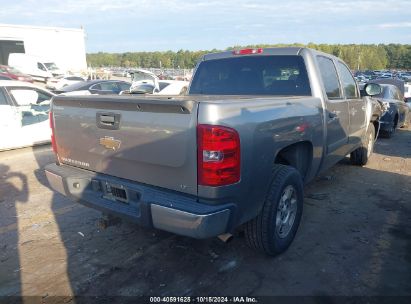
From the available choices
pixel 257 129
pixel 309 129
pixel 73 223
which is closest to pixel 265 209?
pixel 257 129

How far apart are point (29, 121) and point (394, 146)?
8586 millimetres

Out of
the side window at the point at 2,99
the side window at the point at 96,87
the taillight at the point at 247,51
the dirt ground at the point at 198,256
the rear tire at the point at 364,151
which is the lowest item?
the dirt ground at the point at 198,256

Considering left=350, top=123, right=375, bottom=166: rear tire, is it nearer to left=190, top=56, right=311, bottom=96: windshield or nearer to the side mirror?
the side mirror

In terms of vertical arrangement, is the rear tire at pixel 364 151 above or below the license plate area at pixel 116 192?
below

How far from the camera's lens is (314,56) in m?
4.15

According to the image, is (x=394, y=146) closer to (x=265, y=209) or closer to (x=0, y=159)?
(x=265, y=209)

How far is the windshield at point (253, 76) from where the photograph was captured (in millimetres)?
4066

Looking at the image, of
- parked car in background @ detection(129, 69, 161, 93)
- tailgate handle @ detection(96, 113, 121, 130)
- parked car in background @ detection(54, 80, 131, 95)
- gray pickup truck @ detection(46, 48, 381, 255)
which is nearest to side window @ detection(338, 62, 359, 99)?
gray pickup truck @ detection(46, 48, 381, 255)

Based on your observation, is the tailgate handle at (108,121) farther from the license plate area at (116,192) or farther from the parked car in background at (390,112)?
the parked car in background at (390,112)

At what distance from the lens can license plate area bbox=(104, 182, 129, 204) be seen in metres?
2.95

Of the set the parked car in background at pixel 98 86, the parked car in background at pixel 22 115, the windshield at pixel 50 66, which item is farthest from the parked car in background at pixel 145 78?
the windshield at pixel 50 66

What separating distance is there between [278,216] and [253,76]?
187 cm

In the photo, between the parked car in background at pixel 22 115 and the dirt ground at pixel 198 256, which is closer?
the dirt ground at pixel 198 256

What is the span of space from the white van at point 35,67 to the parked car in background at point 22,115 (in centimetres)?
2191
